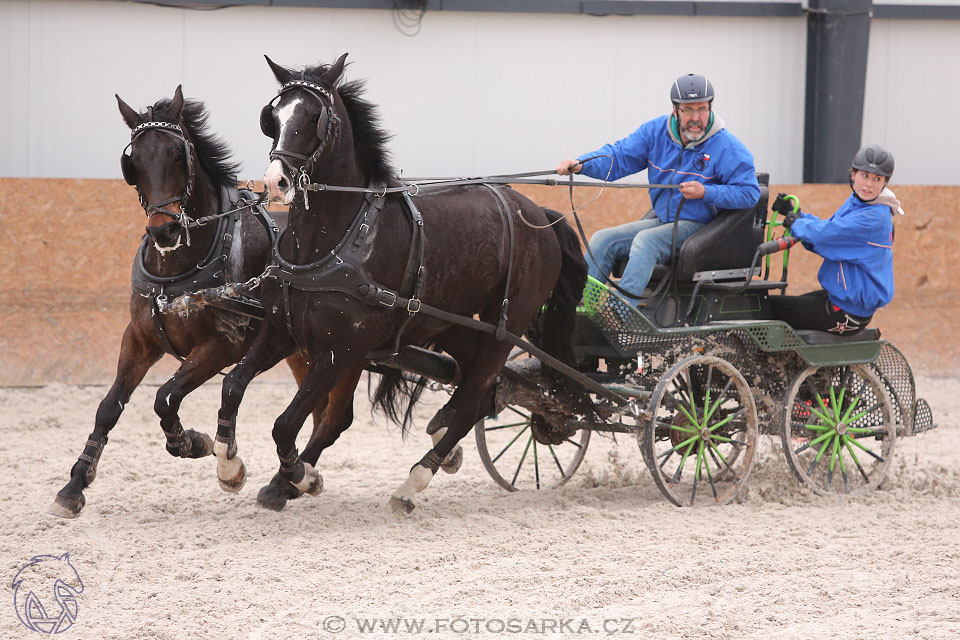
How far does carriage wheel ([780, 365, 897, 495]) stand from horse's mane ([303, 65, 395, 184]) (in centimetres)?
236

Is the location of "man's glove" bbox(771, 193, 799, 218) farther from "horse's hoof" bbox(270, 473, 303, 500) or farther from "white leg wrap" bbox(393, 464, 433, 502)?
"horse's hoof" bbox(270, 473, 303, 500)

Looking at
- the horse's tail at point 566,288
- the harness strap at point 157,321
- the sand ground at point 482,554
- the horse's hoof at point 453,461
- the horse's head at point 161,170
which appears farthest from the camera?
the horse's hoof at point 453,461

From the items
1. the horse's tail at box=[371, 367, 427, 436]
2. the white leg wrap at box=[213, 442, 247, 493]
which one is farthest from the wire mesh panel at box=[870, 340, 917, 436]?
the white leg wrap at box=[213, 442, 247, 493]

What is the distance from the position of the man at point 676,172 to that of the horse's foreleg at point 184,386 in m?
1.80

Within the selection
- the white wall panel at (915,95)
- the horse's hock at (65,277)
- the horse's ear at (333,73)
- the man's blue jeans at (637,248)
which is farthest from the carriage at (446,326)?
the white wall panel at (915,95)

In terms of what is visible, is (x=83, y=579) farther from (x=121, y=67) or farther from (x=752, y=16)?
(x=752, y=16)

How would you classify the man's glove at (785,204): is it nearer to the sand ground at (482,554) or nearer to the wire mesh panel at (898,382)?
the wire mesh panel at (898,382)

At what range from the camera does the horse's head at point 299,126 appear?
3.79 metres

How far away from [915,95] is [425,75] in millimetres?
4506

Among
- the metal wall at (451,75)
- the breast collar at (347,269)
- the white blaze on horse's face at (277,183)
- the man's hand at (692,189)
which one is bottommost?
the breast collar at (347,269)

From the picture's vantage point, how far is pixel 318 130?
390cm

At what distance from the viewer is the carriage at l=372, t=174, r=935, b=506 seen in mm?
4941

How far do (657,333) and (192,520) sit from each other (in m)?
2.27

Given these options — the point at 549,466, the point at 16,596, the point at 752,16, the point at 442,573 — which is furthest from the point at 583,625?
the point at 752,16
